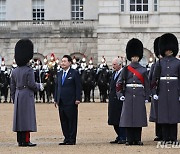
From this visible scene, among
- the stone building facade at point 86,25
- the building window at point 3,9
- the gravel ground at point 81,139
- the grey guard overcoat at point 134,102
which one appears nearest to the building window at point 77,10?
the stone building facade at point 86,25

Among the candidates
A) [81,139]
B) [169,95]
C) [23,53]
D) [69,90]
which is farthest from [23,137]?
[169,95]

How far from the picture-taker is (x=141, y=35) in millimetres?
40125

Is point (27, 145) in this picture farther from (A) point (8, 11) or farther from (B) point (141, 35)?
(A) point (8, 11)

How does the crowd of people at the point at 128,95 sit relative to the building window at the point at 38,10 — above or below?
below

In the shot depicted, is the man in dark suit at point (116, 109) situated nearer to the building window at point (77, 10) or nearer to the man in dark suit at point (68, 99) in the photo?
the man in dark suit at point (68, 99)

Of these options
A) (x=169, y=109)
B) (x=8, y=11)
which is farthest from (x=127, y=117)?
(x=8, y=11)

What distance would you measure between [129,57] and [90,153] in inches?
104

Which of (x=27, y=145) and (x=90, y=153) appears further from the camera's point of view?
(x=27, y=145)

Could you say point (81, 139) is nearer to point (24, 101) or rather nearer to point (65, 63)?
point (65, 63)

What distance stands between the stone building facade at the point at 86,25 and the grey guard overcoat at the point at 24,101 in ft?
76.9

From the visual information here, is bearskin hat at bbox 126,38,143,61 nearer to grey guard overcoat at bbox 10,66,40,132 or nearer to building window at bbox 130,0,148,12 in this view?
grey guard overcoat at bbox 10,66,40,132

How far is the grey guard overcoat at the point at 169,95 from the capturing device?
15.5m

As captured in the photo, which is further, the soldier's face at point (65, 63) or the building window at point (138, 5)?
the building window at point (138, 5)

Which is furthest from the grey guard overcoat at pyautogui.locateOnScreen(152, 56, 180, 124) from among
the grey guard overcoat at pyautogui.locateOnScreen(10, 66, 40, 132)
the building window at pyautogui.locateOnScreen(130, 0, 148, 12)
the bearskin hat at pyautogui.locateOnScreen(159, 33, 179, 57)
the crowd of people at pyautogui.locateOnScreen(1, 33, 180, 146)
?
the building window at pyautogui.locateOnScreen(130, 0, 148, 12)
